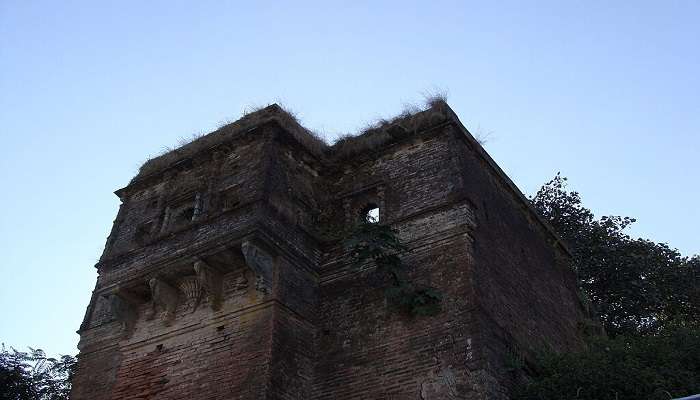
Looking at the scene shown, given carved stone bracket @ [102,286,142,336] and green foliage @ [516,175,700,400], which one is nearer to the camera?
green foliage @ [516,175,700,400]

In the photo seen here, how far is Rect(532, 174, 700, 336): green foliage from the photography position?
741 inches

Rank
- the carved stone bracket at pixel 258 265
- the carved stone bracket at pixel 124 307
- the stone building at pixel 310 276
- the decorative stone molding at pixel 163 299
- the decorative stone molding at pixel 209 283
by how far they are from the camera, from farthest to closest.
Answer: the carved stone bracket at pixel 124 307, the decorative stone molding at pixel 163 299, the decorative stone molding at pixel 209 283, the carved stone bracket at pixel 258 265, the stone building at pixel 310 276

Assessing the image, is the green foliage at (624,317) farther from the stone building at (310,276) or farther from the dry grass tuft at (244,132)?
the dry grass tuft at (244,132)

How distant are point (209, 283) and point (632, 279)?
42.0 feet

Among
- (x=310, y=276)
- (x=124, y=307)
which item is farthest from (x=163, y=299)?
(x=310, y=276)

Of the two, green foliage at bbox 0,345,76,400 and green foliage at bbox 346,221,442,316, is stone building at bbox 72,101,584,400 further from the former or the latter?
green foliage at bbox 0,345,76,400

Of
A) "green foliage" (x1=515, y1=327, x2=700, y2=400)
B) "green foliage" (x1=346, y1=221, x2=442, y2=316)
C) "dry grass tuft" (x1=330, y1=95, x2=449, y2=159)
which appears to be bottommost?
"green foliage" (x1=515, y1=327, x2=700, y2=400)

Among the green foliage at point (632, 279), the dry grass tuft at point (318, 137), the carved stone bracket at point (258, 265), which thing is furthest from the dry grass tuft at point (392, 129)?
the green foliage at point (632, 279)

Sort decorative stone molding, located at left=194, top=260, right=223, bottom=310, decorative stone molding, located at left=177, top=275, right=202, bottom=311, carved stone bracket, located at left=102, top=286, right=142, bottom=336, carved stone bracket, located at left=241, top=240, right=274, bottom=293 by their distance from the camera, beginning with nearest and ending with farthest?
1. carved stone bracket, located at left=241, top=240, right=274, bottom=293
2. decorative stone molding, located at left=194, top=260, right=223, bottom=310
3. decorative stone molding, located at left=177, top=275, right=202, bottom=311
4. carved stone bracket, located at left=102, top=286, right=142, bottom=336

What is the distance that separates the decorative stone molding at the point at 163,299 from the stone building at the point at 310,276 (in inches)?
1.0

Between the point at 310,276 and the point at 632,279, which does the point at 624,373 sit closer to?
the point at 310,276

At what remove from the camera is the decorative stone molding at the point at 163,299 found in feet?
38.8

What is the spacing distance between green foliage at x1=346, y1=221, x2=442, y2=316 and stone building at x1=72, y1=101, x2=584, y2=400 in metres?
0.18

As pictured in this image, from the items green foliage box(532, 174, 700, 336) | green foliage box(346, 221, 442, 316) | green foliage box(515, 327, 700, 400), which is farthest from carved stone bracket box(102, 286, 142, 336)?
green foliage box(532, 174, 700, 336)
